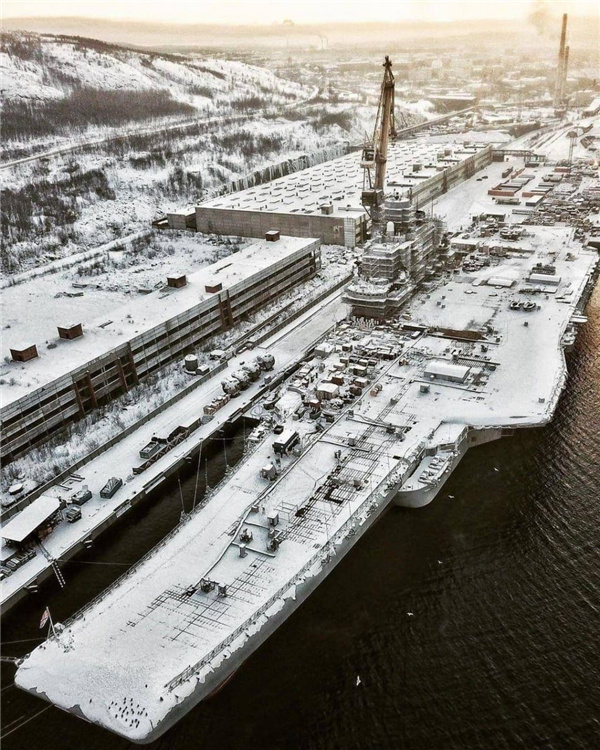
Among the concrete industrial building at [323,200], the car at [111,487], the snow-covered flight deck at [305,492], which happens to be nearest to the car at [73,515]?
the car at [111,487]

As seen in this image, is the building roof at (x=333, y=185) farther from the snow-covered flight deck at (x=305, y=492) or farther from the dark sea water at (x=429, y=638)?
the dark sea water at (x=429, y=638)

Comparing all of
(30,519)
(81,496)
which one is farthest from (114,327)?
(30,519)

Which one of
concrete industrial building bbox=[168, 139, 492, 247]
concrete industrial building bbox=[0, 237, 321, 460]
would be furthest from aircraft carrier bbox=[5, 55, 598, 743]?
concrete industrial building bbox=[168, 139, 492, 247]

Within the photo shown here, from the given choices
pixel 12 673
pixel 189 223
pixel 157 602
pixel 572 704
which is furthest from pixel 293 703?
pixel 189 223

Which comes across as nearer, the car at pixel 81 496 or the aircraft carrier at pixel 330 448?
the aircraft carrier at pixel 330 448

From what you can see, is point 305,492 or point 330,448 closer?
point 305,492

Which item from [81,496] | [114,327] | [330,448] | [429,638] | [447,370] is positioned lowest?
[429,638]

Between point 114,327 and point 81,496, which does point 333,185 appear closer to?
point 114,327
